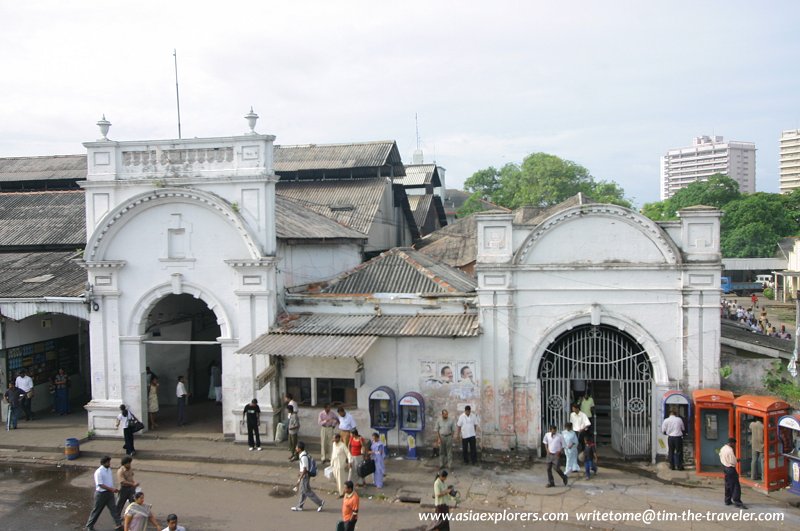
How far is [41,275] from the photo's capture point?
1853 centimetres

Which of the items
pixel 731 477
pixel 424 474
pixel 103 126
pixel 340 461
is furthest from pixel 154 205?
pixel 731 477

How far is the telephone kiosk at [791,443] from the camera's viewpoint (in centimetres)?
1198

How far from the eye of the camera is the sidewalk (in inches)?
479

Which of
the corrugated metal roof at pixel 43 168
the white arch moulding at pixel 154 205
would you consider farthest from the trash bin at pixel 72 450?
the corrugated metal roof at pixel 43 168

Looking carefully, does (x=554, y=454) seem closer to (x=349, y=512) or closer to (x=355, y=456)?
(x=355, y=456)

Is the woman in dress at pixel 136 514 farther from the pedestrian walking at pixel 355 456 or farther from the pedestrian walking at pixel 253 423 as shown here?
the pedestrian walking at pixel 253 423

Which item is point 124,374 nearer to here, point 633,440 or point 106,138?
point 106,138

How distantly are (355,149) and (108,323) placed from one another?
639 inches

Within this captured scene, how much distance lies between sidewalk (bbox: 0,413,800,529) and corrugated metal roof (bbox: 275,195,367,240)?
18.9 feet

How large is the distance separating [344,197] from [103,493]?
17.9 m

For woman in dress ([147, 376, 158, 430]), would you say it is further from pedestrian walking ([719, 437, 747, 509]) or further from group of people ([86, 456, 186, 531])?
pedestrian walking ([719, 437, 747, 509])

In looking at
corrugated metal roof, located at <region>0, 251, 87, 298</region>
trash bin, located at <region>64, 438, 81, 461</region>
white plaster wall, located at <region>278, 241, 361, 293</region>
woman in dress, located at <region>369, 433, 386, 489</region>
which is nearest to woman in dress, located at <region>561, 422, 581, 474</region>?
woman in dress, located at <region>369, 433, 386, 489</region>

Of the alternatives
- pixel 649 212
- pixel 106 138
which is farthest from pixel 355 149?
pixel 649 212

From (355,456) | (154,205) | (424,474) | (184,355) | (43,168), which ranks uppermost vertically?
(43,168)
